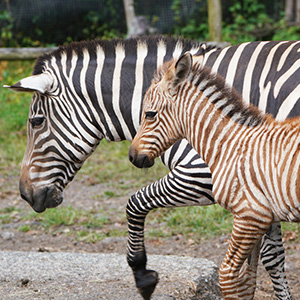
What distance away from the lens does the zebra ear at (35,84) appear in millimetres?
4105

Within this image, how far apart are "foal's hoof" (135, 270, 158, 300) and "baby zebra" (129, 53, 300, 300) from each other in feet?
3.15

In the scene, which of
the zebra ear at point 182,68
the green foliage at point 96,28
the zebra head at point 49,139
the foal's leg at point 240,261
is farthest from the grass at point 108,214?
the green foliage at point 96,28

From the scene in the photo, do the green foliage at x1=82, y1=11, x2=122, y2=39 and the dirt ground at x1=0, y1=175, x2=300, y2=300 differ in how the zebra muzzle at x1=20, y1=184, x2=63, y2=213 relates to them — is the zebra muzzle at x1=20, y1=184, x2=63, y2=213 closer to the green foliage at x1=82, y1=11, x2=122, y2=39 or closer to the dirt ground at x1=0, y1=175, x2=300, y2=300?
the dirt ground at x1=0, y1=175, x2=300, y2=300

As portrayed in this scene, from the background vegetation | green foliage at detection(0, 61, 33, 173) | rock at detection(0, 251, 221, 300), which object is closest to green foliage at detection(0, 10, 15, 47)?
the background vegetation

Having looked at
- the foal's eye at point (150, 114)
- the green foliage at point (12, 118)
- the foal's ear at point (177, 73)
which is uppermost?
the foal's ear at point (177, 73)

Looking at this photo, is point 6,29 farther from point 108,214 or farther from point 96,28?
point 108,214

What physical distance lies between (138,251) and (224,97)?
1736mm

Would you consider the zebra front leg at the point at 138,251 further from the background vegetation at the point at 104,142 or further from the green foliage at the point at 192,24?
the green foliage at the point at 192,24

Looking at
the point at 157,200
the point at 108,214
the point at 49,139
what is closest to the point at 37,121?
the point at 49,139

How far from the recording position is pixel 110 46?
4559mm

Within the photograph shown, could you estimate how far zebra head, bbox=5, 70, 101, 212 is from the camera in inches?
171

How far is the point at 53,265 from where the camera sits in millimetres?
5055

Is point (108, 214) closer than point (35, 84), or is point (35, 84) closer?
point (35, 84)

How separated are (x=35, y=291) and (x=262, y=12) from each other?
12.0 meters
